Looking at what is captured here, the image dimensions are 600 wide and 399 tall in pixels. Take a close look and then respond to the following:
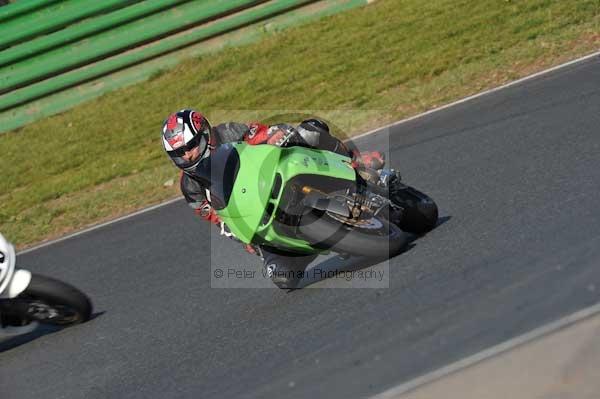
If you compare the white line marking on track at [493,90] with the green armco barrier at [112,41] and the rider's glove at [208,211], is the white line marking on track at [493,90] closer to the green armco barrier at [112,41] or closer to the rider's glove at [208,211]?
the rider's glove at [208,211]

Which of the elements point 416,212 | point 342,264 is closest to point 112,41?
point 342,264

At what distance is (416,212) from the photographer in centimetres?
662

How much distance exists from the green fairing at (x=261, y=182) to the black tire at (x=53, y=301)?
1.42 m

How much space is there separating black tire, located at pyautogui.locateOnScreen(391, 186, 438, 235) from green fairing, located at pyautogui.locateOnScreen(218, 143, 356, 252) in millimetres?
747

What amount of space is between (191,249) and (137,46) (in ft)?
18.4

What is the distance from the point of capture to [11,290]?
6465mm

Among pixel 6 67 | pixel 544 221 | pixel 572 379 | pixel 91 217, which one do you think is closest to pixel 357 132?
pixel 91 217

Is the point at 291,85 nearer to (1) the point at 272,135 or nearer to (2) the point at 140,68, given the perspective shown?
(2) the point at 140,68

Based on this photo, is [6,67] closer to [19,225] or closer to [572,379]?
[19,225]

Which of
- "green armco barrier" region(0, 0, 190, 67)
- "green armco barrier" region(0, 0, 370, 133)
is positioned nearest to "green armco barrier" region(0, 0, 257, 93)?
"green armco barrier" region(0, 0, 190, 67)

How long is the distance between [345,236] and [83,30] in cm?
830

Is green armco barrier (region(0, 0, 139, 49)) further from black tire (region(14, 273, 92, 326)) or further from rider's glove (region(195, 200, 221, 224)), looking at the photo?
rider's glove (region(195, 200, 221, 224))

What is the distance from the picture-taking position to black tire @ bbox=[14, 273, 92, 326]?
21.5 ft

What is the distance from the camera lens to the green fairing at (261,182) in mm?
5668
